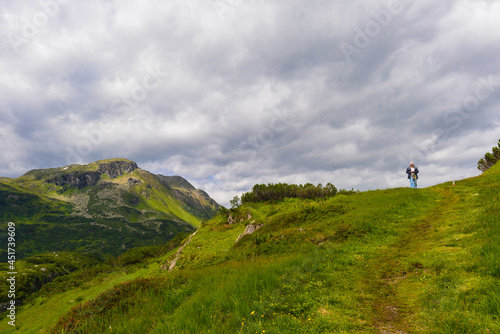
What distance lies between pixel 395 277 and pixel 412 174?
2735 cm

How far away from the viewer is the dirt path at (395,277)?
5.83 metres

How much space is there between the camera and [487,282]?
598 centimetres

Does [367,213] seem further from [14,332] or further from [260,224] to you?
[14,332]

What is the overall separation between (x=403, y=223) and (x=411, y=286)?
1043 cm

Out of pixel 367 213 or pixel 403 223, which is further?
pixel 367 213

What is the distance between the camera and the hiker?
98.7 feet

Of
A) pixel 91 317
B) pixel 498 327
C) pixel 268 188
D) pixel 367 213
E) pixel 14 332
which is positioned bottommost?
pixel 14 332

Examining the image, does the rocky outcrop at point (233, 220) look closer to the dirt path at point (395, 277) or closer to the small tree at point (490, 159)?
the dirt path at point (395, 277)

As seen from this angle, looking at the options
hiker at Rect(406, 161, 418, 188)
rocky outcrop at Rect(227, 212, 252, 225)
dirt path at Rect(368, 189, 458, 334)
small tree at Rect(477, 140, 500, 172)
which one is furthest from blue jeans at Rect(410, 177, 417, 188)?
small tree at Rect(477, 140, 500, 172)

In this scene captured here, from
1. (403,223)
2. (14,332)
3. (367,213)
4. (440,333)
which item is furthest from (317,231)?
(14,332)

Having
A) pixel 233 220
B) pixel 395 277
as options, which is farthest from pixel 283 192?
pixel 395 277

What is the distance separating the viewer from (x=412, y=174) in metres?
30.1

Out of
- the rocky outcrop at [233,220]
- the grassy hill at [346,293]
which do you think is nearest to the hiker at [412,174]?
the grassy hill at [346,293]

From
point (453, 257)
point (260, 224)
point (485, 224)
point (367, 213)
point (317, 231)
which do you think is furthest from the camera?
point (260, 224)
